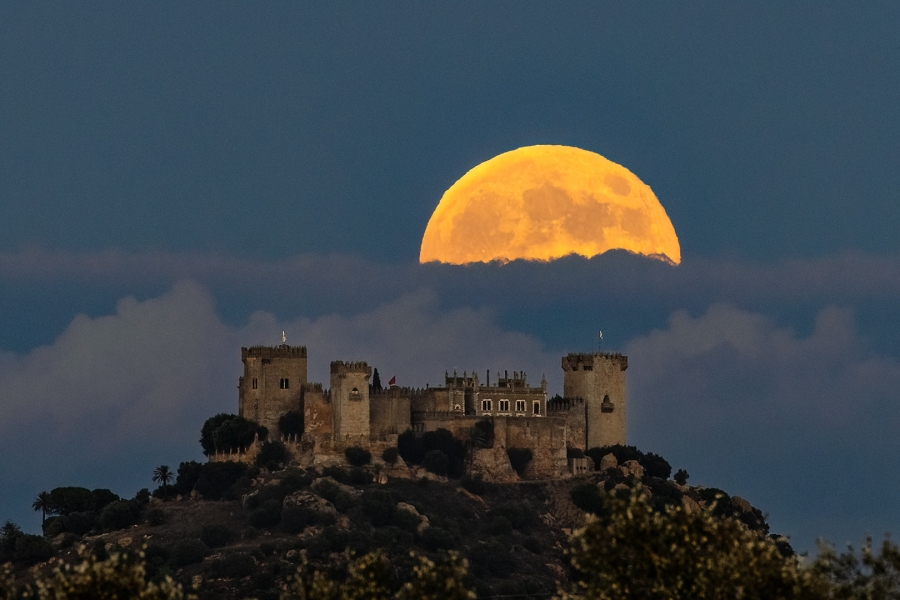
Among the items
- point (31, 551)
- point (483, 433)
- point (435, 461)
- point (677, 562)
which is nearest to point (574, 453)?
point (483, 433)

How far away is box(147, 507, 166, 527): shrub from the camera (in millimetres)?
143025

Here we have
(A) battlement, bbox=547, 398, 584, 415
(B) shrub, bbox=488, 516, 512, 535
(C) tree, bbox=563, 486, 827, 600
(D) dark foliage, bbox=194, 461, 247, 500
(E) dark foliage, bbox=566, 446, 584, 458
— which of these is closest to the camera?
(C) tree, bbox=563, 486, 827, 600

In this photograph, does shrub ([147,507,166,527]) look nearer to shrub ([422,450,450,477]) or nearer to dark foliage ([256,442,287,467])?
dark foliage ([256,442,287,467])

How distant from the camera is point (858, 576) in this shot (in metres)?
73.7

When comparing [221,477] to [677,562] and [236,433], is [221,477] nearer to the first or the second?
[236,433]

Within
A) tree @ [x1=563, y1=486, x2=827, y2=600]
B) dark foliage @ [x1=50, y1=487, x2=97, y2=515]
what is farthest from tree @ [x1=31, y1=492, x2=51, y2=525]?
tree @ [x1=563, y1=486, x2=827, y2=600]

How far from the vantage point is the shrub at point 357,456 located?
473 feet

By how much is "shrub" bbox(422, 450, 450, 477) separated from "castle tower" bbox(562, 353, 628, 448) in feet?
43.1

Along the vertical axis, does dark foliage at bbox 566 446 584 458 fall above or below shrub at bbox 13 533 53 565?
above

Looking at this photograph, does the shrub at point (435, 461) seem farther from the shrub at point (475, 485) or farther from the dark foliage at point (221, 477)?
the dark foliage at point (221, 477)

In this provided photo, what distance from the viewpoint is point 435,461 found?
145375mm

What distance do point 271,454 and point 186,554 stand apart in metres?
11.6

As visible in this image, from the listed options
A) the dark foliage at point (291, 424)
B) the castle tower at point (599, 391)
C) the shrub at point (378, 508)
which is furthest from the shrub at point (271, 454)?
the castle tower at point (599, 391)

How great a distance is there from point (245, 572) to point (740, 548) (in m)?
65.9
